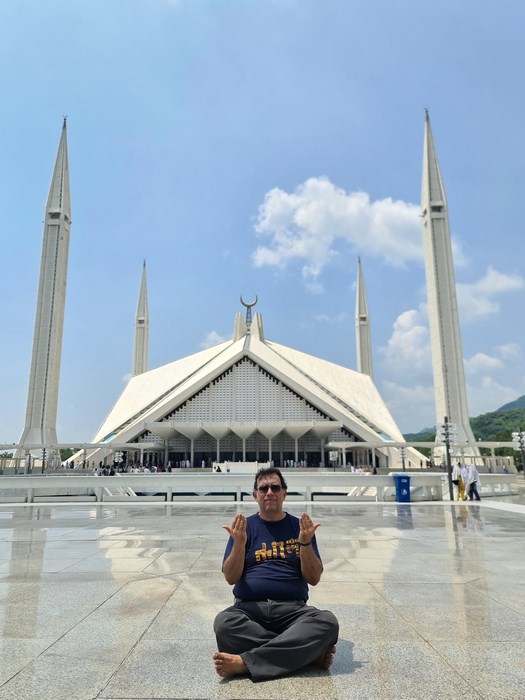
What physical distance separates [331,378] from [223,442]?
12744mm

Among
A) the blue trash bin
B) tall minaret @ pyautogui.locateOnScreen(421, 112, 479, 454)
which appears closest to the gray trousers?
the blue trash bin

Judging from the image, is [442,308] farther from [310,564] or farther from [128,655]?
[128,655]

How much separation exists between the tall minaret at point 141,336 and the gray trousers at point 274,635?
2213 inches

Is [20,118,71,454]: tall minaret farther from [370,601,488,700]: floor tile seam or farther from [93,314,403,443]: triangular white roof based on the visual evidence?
[370,601,488,700]: floor tile seam

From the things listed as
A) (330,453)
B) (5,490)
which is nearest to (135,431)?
(330,453)

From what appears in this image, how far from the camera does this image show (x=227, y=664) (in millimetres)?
2172

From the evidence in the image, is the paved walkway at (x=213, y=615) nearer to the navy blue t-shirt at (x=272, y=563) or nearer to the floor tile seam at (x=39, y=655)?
the floor tile seam at (x=39, y=655)

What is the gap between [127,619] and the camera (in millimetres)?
3084

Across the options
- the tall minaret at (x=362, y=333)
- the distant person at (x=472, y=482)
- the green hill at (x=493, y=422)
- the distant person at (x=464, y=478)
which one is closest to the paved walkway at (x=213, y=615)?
the distant person at (x=472, y=482)

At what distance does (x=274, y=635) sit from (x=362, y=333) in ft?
188

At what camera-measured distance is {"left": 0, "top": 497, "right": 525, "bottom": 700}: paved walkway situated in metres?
2.12

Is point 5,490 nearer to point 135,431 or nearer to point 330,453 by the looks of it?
point 135,431

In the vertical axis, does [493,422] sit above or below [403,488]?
above

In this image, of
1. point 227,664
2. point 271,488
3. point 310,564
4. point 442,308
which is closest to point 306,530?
point 310,564
